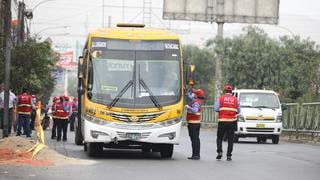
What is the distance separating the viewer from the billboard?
158 ft

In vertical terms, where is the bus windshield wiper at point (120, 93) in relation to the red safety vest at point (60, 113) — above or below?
above

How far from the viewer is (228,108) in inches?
712

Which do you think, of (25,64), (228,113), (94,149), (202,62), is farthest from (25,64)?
(202,62)

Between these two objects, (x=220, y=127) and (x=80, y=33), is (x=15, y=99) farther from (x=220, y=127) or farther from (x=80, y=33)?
(x=80, y=33)

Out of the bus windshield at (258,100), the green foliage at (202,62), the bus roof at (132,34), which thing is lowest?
the green foliage at (202,62)

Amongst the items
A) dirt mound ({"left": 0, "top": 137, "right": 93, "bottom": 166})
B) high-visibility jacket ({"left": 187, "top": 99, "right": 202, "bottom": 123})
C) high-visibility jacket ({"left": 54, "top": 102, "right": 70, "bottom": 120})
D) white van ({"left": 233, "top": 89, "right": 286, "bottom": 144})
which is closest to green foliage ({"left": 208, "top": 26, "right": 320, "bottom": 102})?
white van ({"left": 233, "top": 89, "right": 286, "bottom": 144})

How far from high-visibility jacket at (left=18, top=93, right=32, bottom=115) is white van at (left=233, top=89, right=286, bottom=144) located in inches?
302

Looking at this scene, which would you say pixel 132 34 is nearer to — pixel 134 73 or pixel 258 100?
pixel 134 73

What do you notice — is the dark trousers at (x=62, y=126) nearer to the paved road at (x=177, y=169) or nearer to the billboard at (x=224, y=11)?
the paved road at (x=177, y=169)

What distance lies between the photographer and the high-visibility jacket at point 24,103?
85.5 feet

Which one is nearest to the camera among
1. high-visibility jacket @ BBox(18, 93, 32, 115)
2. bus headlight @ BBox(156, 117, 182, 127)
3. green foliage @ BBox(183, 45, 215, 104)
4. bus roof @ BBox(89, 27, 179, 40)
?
bus headlight @ BBox(156, 117, 182, 127)

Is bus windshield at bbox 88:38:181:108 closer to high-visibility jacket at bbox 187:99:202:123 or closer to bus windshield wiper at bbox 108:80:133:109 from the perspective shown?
bus windshield wiper at bbox 108:80:133:109

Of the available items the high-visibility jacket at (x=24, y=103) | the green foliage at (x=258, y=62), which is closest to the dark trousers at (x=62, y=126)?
the high-visibility jacket at (x=24, y=103)

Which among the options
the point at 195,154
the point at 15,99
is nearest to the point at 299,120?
the point at 15,99
